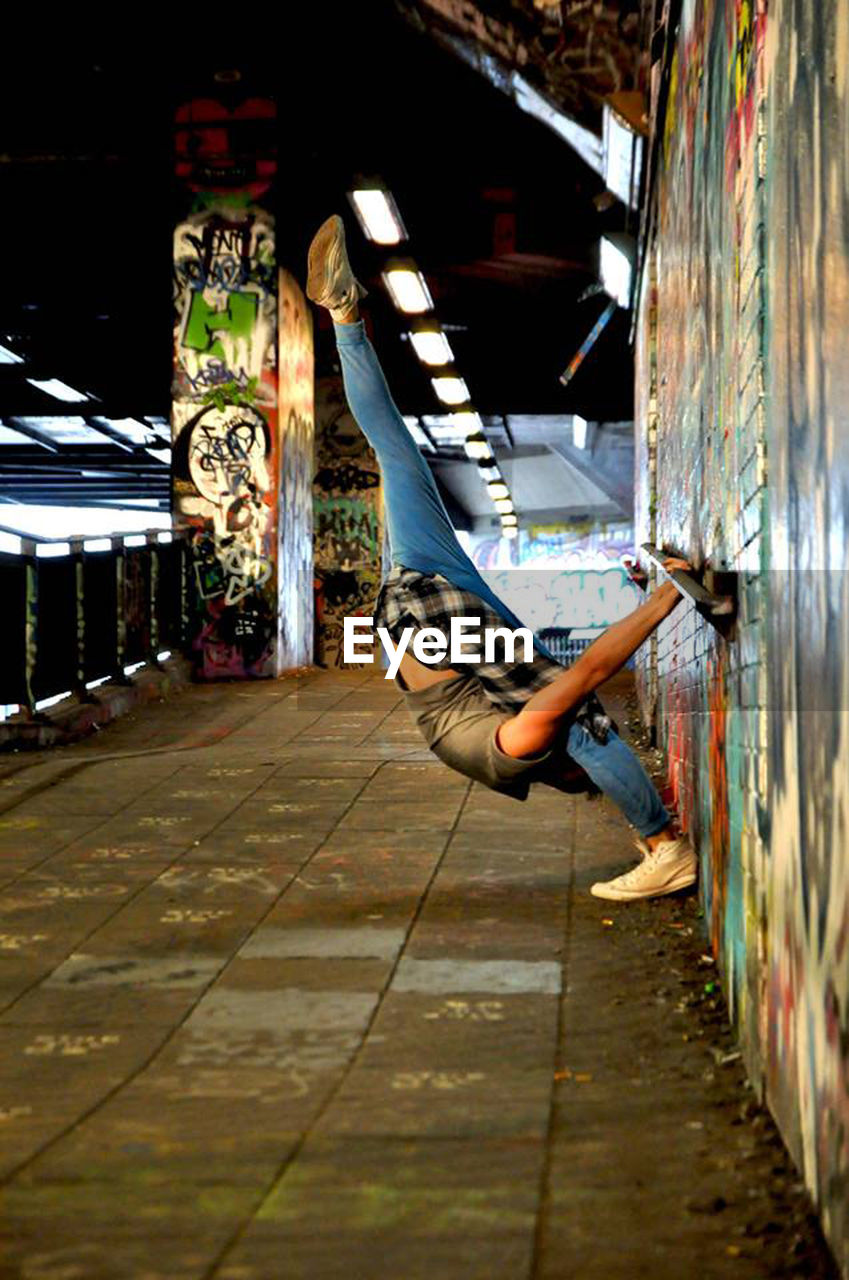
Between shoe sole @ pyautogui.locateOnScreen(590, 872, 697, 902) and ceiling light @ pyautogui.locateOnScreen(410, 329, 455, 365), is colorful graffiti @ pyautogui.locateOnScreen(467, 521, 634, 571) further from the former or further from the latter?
shoe sole @ pyautogui.locateOnScreen(590, 872, 697, 902)

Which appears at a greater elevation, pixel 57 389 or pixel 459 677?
pixel 57 389

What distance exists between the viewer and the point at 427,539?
5.68m

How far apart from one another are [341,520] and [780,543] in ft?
60.8

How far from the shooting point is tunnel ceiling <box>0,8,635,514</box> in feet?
42.7

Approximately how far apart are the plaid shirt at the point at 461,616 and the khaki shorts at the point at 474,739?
0.07 meters

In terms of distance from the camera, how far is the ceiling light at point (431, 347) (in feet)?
66.4

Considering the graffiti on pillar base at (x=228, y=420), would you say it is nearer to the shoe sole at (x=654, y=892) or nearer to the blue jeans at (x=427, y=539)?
the blue jeans at (x=427, y=539)

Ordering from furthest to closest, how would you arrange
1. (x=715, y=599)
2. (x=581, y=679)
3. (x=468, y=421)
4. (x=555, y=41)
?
(x=468, y=421)
(x=555, y=41)
(x=581, y=679)
(x=715, y=599)

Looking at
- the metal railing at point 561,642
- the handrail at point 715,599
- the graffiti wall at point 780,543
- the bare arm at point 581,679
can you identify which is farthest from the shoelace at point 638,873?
the metal railing at point 561,642

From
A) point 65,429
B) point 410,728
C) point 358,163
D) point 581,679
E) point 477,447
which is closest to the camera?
point 581,679

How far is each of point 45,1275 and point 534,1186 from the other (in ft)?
3.21

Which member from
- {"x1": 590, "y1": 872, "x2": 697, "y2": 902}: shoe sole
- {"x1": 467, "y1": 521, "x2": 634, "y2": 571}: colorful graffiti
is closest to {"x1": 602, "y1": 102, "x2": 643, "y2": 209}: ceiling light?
{"x1": 590, "y1": 872, "x2": 697, "y2": 902}: shoe sole

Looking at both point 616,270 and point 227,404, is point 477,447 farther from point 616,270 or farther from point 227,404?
point 227,404

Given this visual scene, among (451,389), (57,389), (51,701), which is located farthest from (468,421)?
(51,701)
